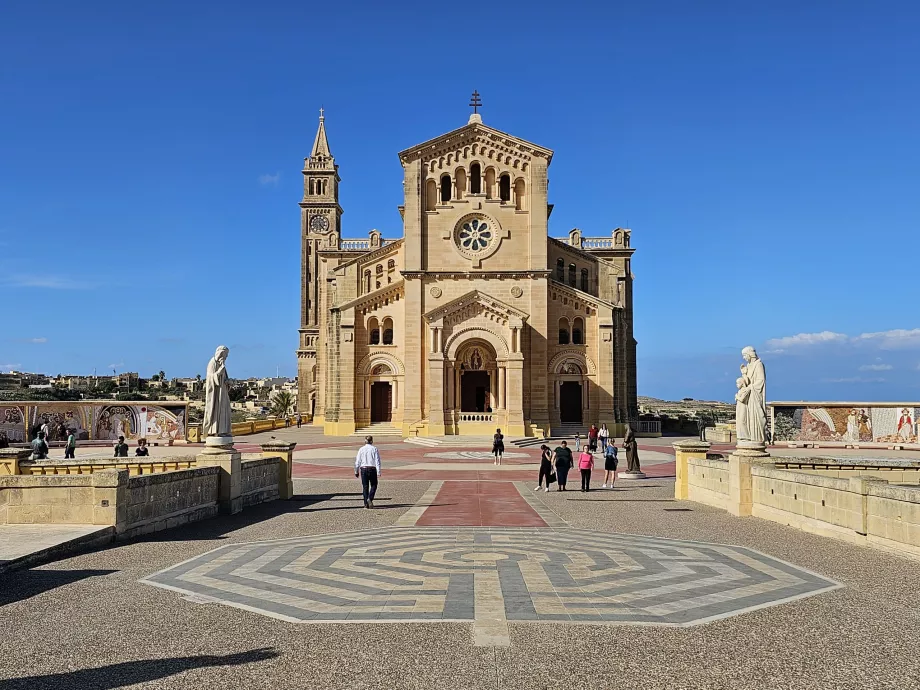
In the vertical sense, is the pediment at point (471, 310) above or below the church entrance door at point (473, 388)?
above

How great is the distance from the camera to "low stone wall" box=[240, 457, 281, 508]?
58.8 feet

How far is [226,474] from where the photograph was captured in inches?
660

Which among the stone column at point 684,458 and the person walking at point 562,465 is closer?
the stone column at point 684,458

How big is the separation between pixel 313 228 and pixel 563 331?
139 ft

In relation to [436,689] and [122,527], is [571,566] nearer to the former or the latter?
[436,689]

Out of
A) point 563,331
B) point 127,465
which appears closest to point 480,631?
point 127,465

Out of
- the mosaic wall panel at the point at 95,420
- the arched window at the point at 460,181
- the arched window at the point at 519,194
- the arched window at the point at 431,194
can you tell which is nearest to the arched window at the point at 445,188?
the arched window at the point at 431,194

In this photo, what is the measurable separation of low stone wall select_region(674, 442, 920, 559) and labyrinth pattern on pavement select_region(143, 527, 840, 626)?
2118 mm

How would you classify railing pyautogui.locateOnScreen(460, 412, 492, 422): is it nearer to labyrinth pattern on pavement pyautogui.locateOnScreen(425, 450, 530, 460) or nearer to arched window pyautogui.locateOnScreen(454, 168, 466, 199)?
labyrinth pattern on pavement pyautogui.locateOnScreen(425, 450, 530, 460)

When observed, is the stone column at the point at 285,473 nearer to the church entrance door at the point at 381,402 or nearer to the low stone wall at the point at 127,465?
the low stone wall at the point at 127,465

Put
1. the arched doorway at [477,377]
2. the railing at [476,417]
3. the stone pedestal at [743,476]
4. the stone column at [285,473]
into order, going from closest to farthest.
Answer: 1. the stone pedestal at [743,476]
2. the stone column at [285,473]
3. the railing at [476,417]
4. the arched doorway at [477,377]

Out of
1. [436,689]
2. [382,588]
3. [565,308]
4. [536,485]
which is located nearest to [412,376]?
[565,308]

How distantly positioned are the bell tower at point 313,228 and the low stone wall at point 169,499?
6206cm

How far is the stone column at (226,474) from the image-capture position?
54.9 feet
